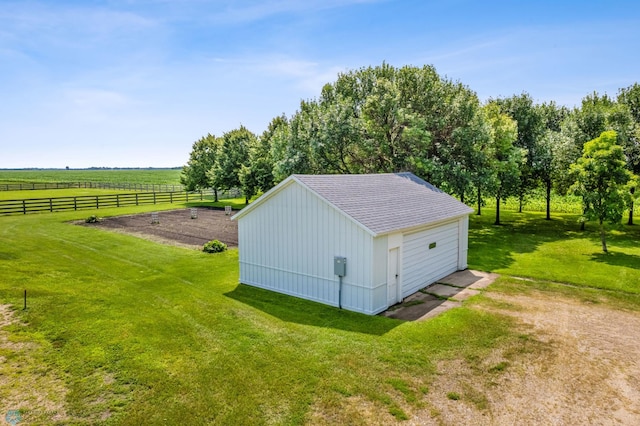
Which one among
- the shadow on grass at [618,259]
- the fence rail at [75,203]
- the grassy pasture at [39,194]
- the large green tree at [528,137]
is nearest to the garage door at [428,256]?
the shadow on grass at [618,259]

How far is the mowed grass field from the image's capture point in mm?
6891

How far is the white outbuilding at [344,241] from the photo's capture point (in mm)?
11461

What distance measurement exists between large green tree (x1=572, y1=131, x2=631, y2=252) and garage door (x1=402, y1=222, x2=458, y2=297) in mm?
8464

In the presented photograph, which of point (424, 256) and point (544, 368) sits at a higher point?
point (424, 256)

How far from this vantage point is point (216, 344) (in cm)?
927

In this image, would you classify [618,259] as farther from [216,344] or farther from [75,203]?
[75,203]

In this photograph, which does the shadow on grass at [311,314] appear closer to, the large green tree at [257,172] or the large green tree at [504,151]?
the large green tree at [504,151]

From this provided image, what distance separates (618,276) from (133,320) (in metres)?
17.9

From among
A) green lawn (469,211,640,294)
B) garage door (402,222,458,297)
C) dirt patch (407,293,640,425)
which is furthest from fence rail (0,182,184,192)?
dirt patch (407,293,640,425)

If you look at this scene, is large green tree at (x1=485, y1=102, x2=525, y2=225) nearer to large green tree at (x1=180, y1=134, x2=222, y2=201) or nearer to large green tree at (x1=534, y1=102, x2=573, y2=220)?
large green tree at (x1=534, y1=102, x2=573, y2=220)

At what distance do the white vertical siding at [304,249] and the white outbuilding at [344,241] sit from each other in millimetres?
30

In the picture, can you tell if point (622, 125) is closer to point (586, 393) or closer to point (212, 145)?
point (586, 393)

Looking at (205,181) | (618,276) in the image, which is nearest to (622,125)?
(618,276)

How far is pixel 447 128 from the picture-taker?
24891mm
